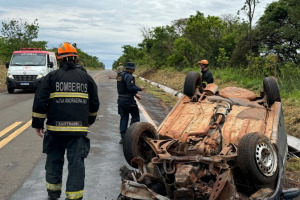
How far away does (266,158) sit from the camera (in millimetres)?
4266

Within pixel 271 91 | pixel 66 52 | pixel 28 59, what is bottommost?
pixel 271 91

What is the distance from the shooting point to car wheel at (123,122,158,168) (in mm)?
4684

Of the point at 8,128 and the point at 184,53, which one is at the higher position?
the point at 184,53

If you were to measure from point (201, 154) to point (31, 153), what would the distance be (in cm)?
351

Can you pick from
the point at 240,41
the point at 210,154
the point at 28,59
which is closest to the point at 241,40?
the point at 240,41

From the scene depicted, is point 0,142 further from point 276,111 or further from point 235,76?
point 235,76

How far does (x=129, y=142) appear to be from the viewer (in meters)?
4.69

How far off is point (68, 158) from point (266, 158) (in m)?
2.25

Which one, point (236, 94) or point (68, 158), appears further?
point (236, 94)

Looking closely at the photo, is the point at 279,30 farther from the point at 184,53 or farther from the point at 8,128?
the point at 8,128

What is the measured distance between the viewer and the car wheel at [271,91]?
6195mm

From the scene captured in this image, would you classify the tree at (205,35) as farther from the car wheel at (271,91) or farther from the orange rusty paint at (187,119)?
the orange rusty paint at (187,119)

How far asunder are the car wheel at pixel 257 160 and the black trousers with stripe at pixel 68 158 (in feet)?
5.76

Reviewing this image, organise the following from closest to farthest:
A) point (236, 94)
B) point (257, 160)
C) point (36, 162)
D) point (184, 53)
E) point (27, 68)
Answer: point (257, 160) → point (36, 162) → point (236, 94) → point (27, 68) → point (184, 53)
